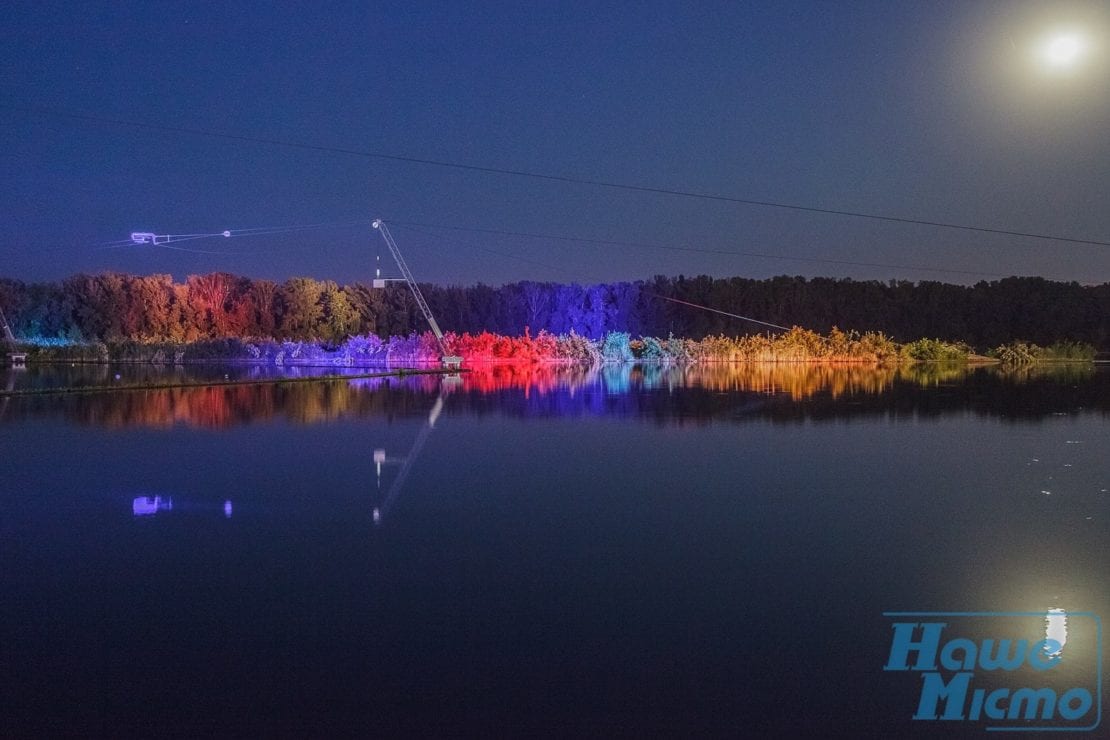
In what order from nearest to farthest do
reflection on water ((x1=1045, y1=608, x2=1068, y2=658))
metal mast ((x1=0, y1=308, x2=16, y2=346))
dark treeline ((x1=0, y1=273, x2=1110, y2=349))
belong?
reflection on water ((x1=1045, y1=608, x2=1068, y2=658)) < metal mast ((x1=0, y1=308, x2=16, y2=346)) < dark treeline ((x1=0, y1=273, x2=1110, y2=349))

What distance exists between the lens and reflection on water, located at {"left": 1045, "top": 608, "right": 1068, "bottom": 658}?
3627mm

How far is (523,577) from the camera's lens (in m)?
4.56

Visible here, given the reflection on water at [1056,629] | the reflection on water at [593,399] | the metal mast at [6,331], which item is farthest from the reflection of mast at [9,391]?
the reflection on water at [1056,629]

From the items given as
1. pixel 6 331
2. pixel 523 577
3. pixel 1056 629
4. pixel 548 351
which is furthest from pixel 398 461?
pixel 6 331

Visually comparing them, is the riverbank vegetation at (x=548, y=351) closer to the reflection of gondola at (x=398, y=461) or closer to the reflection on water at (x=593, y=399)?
the reflection on water at (x=593, y=399)

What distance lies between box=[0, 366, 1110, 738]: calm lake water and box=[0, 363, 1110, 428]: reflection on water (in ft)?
7.55

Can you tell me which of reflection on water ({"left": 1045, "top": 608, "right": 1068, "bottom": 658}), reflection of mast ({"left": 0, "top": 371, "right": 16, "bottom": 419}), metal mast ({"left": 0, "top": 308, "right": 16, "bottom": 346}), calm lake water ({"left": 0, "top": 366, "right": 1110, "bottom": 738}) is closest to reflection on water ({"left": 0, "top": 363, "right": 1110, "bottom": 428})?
reflection of mast ({"left": 0, "top": 371, "right": 16, "bottom": 419})

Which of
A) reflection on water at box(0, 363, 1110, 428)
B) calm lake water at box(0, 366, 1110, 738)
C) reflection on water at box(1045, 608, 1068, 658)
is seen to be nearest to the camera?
calm lake water at box(0, 366, 1110, 738)

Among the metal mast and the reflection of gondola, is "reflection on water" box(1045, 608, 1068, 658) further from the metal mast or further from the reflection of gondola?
the metal mast

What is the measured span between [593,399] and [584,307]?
2976 cm

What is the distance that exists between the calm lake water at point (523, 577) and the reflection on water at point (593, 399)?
7.55 feet

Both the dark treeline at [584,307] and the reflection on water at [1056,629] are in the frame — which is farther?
the dark treeline at [584,307]

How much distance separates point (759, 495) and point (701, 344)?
30.0 meters

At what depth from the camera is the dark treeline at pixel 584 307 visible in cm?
3759
